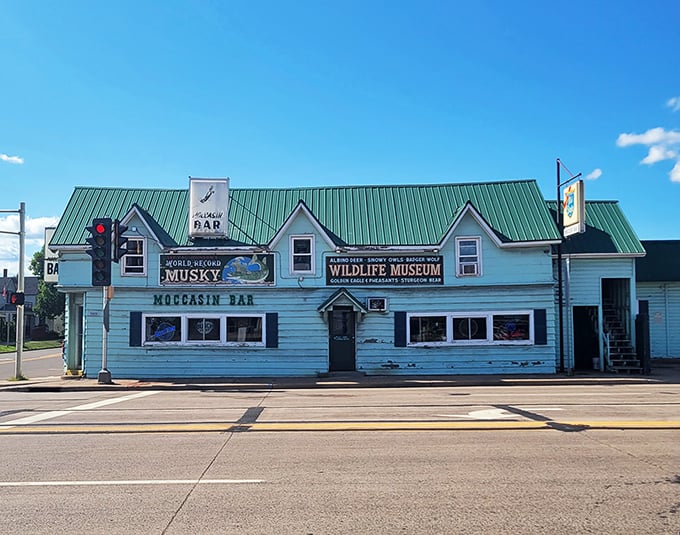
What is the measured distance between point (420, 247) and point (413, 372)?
14.3ft

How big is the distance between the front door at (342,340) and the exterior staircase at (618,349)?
8.94 meters

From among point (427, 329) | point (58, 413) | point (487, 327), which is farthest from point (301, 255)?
point (58, 413)

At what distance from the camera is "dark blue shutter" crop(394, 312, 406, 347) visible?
22.0 metres

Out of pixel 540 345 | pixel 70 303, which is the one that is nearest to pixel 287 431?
pixel 540 345

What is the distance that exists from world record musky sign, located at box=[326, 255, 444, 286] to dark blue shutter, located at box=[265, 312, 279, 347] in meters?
2.20

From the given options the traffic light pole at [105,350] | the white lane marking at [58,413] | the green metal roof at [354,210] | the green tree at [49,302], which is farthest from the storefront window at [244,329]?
the green tree at [49,302]

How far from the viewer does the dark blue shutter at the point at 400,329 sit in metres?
22.0

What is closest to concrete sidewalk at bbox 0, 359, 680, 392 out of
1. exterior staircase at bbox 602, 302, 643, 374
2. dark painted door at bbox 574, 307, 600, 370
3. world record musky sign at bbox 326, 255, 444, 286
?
exterior staircase at bbox 602, 302, 643, 374

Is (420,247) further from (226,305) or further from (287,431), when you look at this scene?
(287,431)

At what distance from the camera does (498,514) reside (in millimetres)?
5598

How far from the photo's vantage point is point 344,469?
729 cm

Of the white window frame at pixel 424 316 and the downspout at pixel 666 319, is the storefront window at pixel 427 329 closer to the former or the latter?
the white window frame at pixel 424 316

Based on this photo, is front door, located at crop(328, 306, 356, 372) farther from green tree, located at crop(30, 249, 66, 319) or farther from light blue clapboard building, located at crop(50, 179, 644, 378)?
green tree, located at crop(30, 249, 66, 319)

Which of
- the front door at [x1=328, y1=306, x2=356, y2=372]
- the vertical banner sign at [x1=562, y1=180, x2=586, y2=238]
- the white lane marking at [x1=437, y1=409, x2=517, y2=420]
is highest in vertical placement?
the vertical banner sign at [x1=562, y1=180, x2=586, y2=238]
